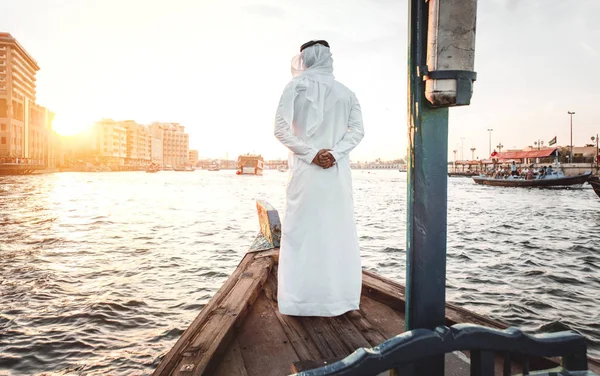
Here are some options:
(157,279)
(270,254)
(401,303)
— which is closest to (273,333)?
(401,303)

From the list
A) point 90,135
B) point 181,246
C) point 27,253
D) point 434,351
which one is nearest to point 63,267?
point 27,253

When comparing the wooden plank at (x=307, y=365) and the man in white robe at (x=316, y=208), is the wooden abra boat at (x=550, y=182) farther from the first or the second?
the wooden plank at (x=307, y=365)

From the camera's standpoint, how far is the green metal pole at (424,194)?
4.04 ft

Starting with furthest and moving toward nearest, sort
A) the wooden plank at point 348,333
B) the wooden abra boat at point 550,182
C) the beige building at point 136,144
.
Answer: the beige building at point 136,144 → the wooden abra boat at point 550,182 → the wooden plank at point 348,333

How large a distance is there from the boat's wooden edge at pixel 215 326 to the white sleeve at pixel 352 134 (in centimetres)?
123

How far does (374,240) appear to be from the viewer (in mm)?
10203

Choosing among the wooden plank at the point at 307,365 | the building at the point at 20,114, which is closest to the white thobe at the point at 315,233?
the wooden plank at the point at 307,365

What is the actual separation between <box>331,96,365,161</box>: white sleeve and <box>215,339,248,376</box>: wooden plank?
1.36 metres

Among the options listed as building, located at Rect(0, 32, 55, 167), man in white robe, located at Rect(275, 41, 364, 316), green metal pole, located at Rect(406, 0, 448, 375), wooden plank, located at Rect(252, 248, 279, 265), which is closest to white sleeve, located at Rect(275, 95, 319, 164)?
man in white robe, located at Rect(275, 41, 364, 316)

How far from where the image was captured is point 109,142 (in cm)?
11969

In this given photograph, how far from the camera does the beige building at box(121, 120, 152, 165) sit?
134 metres

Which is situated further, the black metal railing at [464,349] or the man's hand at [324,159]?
the man's hand at [324,159]

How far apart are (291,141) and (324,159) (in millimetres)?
257

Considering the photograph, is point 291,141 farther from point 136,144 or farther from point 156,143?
point 156,143
